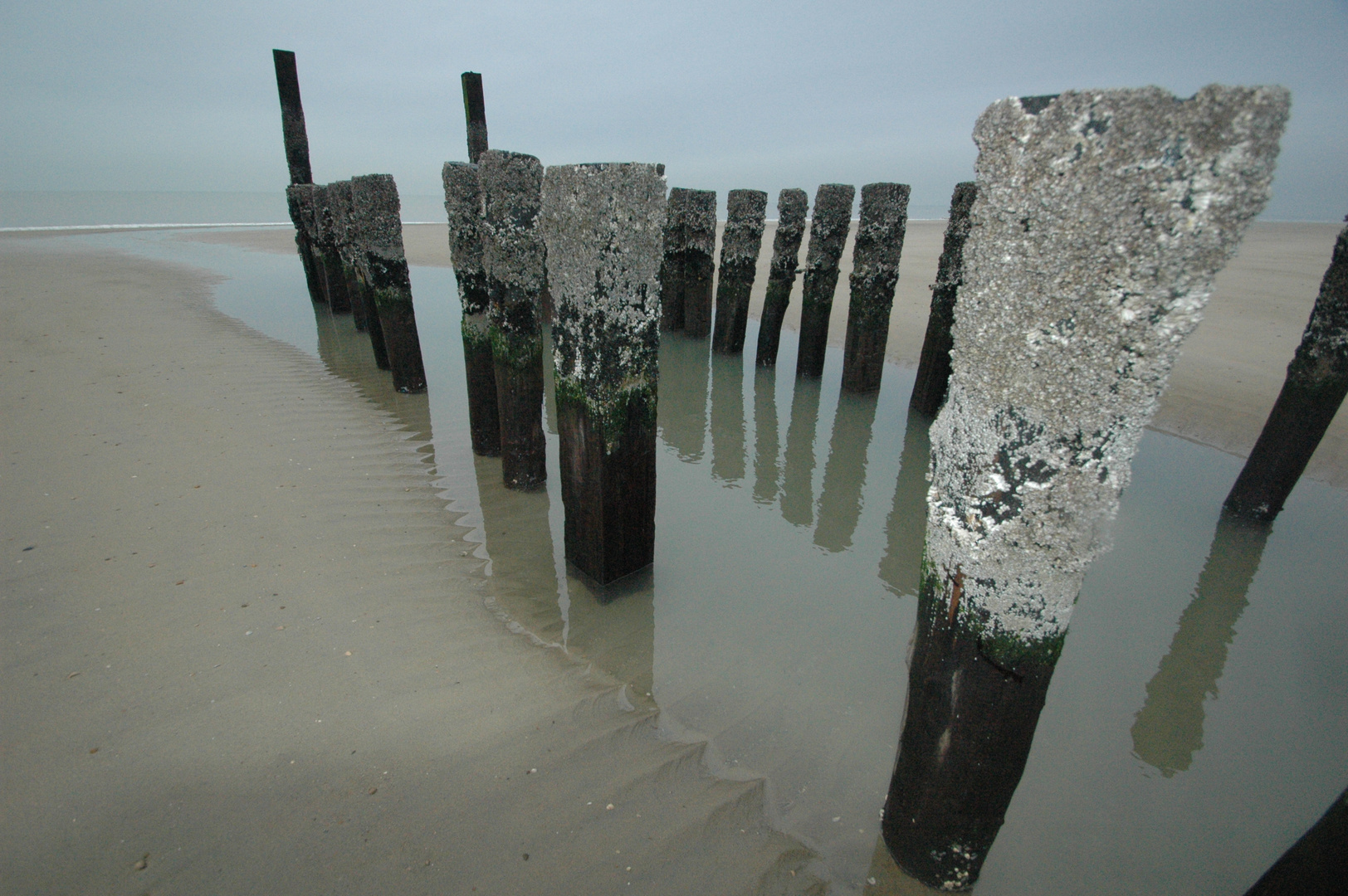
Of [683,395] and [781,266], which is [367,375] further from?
[781,266]

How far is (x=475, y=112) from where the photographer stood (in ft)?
41.3

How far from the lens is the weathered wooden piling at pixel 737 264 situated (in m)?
9.12

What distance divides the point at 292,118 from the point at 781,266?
11.7 m

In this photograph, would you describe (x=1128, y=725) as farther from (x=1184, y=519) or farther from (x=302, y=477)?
(x=302, y=477)

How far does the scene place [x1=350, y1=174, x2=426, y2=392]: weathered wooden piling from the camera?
21.1ft

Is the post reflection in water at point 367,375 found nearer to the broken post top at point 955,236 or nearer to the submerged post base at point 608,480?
the submerged post base at point 608,480

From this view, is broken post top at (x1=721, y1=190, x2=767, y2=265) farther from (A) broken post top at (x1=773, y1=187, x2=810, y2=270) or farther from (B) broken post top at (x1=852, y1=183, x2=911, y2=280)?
(B) broken post top at (x1=852, y1=183, x2=911, y2=280)

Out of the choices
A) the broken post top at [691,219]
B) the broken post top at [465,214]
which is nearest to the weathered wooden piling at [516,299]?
the broken post top at [465,214]

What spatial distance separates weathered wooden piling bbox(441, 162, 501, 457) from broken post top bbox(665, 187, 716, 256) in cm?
538

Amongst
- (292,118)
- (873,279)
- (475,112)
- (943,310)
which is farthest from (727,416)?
(292,118)

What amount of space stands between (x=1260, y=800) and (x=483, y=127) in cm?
1448

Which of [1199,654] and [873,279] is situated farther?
[873,279]

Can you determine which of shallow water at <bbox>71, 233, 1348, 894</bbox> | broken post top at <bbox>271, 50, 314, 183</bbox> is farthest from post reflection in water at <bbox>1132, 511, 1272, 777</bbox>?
broken post top at <bbox>271, 50, 314, 183</bbox>

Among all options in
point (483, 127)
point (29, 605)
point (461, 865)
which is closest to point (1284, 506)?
point (461, 865)
